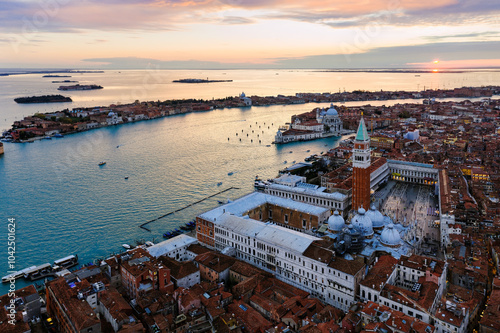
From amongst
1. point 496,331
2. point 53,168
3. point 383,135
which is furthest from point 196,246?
point 383,135

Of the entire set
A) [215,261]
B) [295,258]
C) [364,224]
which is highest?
[364,224]

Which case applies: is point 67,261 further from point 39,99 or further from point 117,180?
point 39,99

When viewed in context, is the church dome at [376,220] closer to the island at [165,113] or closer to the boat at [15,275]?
the boat at [15,275]

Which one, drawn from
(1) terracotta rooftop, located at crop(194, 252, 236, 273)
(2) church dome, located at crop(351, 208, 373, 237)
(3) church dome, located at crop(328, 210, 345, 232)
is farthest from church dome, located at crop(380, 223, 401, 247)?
(1) terracotta rooftop, located at crop(194, 252, 236, 273)

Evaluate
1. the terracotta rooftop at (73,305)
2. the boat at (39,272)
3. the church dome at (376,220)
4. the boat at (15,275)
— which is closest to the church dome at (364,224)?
the church dome at (376,220)

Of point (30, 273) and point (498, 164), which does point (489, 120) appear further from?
point (30, 273)

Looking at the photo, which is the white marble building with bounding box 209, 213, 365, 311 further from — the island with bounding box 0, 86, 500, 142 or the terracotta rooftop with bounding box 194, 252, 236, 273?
the island with bounding box 0, 86, 500, 142

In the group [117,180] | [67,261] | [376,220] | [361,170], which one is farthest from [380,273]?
[117,180]
